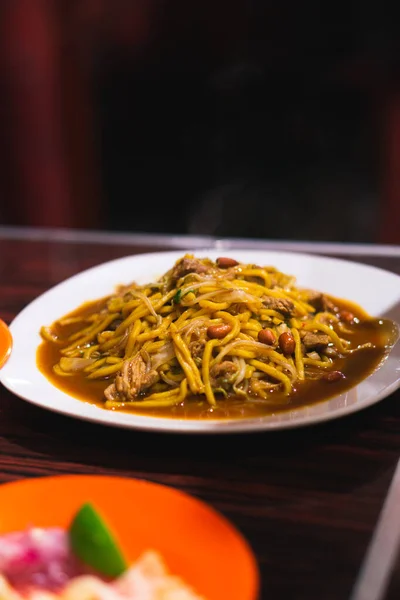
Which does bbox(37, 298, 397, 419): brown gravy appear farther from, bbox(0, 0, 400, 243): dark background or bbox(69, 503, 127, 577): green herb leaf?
bbox(0, 0, 400, 243): dark background

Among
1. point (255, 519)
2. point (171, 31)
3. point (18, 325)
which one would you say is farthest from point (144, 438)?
point (171, 31)

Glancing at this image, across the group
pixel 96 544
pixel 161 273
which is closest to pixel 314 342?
pixel 161 273

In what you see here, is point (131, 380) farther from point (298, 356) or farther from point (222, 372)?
point (298, 356)

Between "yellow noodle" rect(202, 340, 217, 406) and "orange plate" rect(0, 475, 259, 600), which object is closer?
"orange plate" rect(0, 475, 259, 600)

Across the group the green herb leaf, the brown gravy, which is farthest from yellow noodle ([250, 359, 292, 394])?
the green herb leaf

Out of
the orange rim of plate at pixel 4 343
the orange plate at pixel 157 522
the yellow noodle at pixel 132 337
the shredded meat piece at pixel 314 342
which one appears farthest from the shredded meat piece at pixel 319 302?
the orange plate at pixel 157 522

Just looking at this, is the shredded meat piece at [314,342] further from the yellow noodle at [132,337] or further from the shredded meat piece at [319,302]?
the yellow noodle at [132,337]

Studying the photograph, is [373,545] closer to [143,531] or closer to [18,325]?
[143,531]
